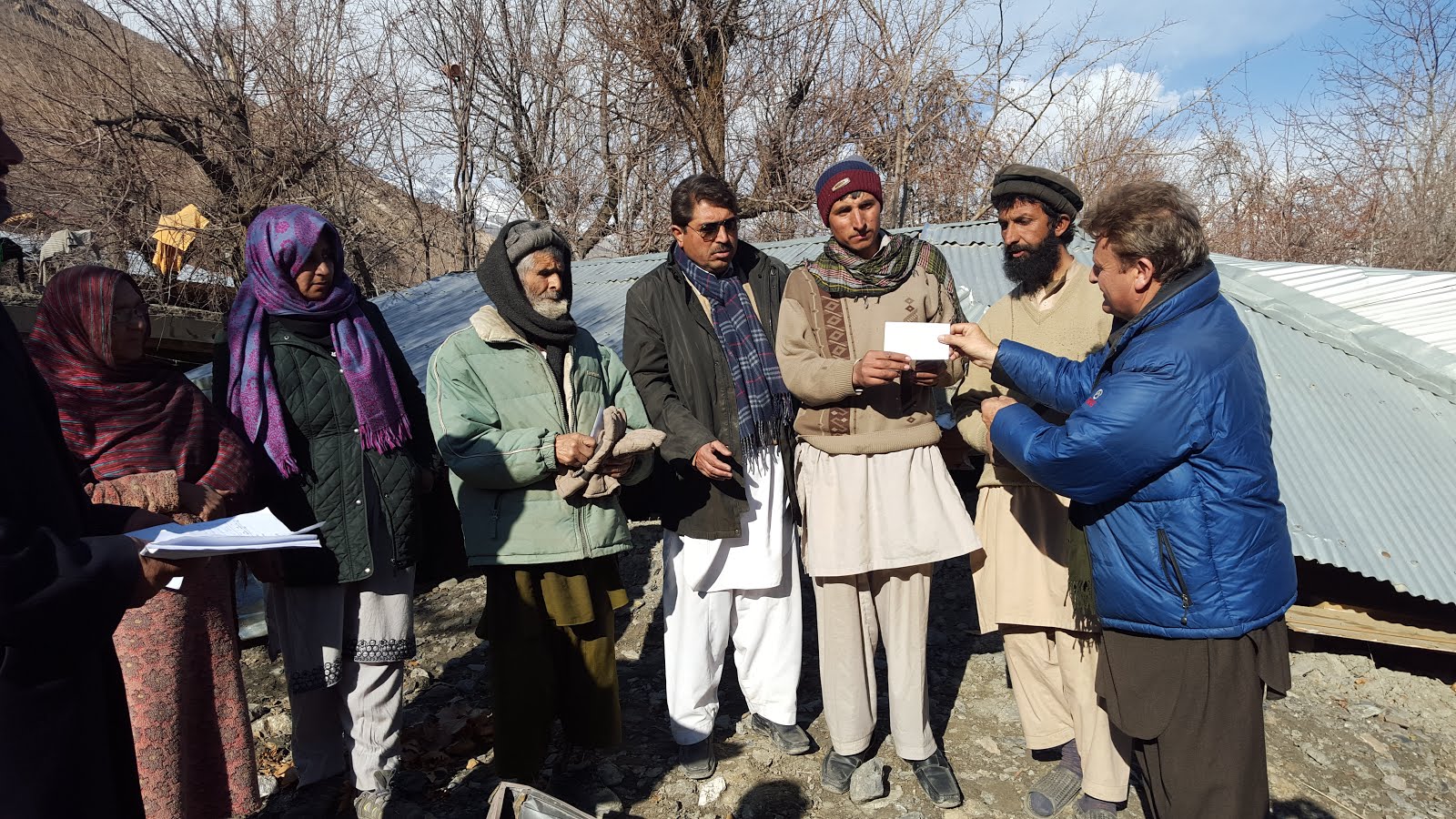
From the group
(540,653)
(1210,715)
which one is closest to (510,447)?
(540,653)

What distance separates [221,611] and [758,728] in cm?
209

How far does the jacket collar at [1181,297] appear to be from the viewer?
207 cm

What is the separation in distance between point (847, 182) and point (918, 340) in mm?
652

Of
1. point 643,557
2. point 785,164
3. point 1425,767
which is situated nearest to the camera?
point 1425,767

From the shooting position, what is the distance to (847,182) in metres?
2.96

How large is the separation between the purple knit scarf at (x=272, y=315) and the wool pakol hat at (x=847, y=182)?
1696mm

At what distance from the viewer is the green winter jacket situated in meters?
2.78

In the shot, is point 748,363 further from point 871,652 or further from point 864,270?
point 871,652

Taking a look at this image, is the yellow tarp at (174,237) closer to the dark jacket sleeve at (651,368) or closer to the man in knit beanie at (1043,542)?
the dark jacket sleeve at (651,368)

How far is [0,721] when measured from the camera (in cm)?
137

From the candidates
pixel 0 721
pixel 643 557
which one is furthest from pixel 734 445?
pixel 643 557

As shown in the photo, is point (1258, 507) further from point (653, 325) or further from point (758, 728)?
point (758, 728)

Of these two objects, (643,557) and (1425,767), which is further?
(643,557)

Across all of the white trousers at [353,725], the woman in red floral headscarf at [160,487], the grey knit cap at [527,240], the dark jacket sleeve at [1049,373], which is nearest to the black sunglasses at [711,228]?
the grey knit cap at [527,240]
